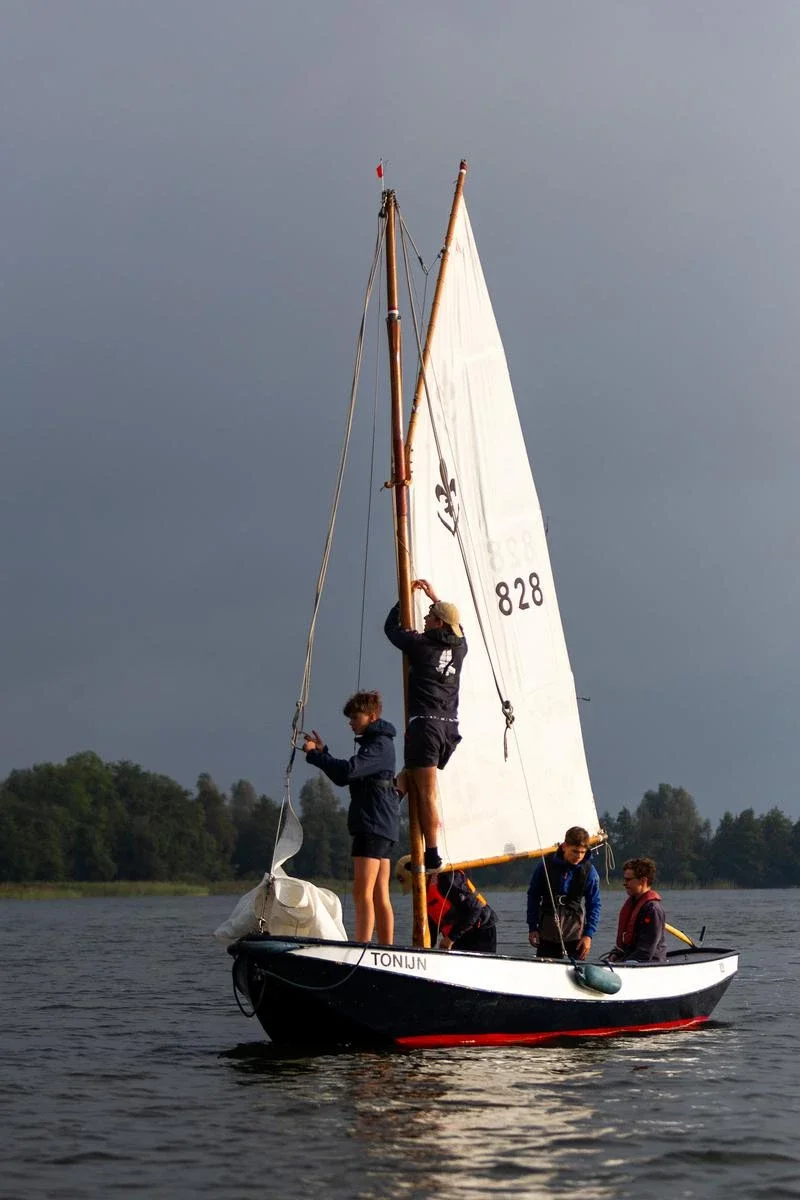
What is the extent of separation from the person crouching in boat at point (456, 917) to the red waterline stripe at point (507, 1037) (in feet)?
2.99

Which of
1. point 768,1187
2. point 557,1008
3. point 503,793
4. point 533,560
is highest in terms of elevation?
point 533,560

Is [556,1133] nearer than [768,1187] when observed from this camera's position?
No

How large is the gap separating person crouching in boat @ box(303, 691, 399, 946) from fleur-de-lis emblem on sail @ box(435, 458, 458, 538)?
272 cm

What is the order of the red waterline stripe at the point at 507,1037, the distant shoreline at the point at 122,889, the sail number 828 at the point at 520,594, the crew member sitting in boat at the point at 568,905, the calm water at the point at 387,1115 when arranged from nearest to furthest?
1. the calm water at the point at 387,1115
2. the red waterline stripe at the point at 507,1037
3. the crew member sitting in boat at the point at 568,905
4. the sail number 828 at the point at 520,594
5. the distant shoreline at the point at 122,889

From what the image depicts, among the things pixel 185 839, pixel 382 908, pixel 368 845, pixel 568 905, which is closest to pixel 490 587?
pixel 568 905

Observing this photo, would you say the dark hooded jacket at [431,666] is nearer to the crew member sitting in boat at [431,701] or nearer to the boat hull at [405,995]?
the crew member sitting in boat at [431,701]

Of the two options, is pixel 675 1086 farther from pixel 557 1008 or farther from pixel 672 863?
pixel 672 863

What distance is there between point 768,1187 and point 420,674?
19.2ft

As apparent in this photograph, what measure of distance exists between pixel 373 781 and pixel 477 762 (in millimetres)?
Result: 2590

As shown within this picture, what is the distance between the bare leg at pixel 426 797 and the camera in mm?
14797

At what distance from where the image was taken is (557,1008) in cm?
1513

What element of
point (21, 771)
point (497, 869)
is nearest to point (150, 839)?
point (21, 771)

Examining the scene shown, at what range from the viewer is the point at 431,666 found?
47.8 feet

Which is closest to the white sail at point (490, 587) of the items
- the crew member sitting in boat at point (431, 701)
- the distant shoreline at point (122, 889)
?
the crew member sitting in boat at point (431, 701)
